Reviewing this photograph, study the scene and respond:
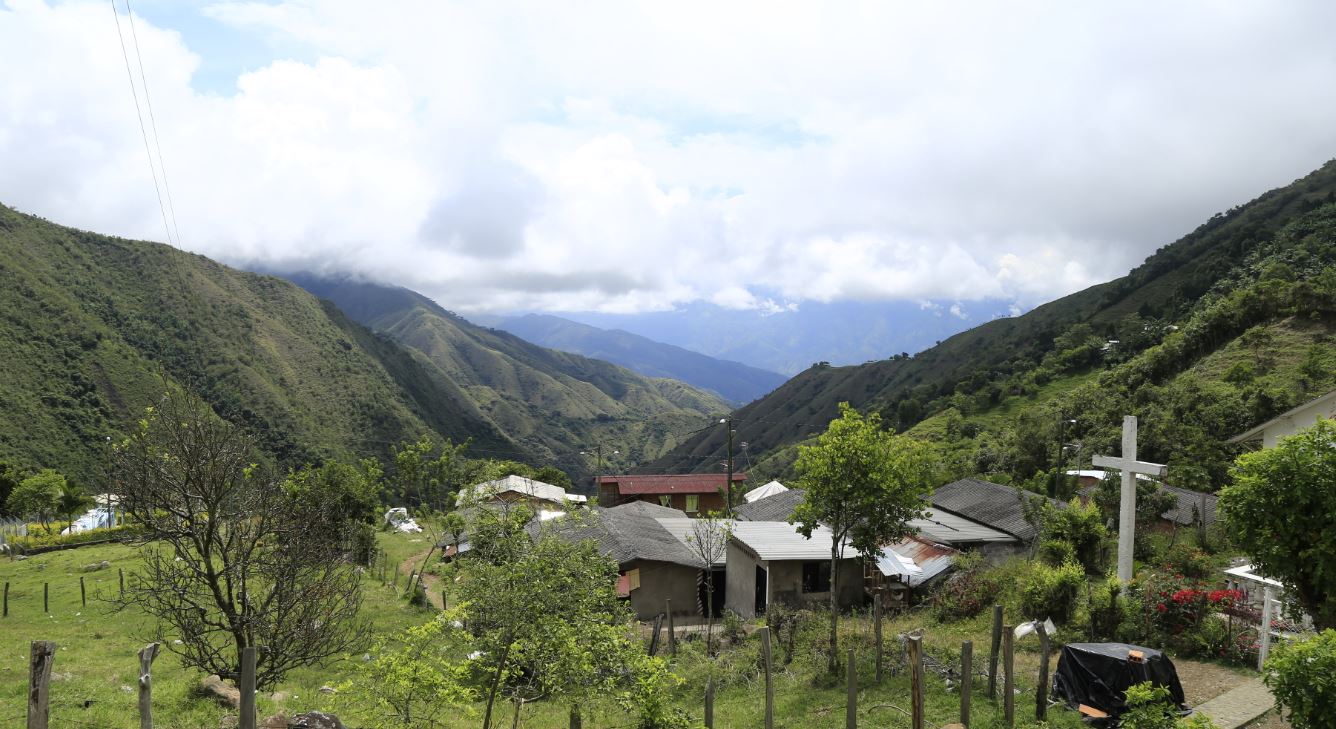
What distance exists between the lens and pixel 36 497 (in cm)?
4891

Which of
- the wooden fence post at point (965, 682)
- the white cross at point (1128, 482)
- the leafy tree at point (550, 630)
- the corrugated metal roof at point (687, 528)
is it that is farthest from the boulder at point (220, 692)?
the white cross at point (1128, 482)

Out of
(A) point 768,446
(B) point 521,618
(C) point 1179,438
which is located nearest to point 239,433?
(B) point 521,618

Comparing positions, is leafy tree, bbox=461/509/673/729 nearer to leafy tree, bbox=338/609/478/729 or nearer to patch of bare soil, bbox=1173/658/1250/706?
leafy tree, bbox=338/609/478/729

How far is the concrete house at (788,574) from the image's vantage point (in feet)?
81.0

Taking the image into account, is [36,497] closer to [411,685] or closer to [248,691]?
[248,691]

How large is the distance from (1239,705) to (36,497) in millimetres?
63884

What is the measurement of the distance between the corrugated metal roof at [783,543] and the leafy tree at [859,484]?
16.8 feet

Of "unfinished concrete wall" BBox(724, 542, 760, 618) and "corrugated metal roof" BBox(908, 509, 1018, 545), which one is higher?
"corrugated metal roof" BBox(908, 509, 1018, 545)

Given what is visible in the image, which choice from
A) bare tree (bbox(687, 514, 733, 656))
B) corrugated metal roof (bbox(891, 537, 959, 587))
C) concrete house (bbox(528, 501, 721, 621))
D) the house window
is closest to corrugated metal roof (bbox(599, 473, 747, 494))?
concrete house (bbox(528, 501, 721, 621))

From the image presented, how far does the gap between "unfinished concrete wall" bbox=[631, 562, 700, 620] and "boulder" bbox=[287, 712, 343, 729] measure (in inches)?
676

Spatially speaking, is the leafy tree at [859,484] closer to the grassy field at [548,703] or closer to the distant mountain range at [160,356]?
the grassy field at [548,703]

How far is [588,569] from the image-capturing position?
11.2m

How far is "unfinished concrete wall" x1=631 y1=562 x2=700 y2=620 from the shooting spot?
2780cm

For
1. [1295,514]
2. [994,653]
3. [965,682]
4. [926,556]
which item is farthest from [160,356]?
[1295,514]
